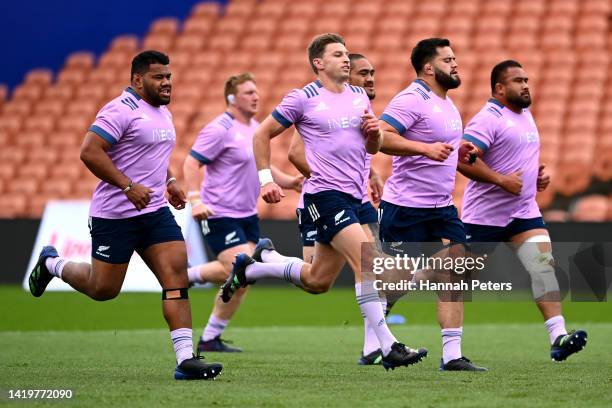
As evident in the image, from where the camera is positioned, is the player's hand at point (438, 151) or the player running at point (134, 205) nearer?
the player running at point (134, 205)

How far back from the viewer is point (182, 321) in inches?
300

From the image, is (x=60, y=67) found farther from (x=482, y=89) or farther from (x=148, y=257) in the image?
(x=148, y=257)

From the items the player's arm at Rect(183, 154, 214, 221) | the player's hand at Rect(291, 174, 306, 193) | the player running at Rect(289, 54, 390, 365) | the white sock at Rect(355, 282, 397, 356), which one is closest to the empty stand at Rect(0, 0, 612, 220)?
the player's arm at Rect(183, 154, 214, 221)

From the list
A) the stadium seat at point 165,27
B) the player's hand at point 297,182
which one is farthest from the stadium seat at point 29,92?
the player's hand at point 297,182

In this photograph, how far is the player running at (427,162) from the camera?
333 inches

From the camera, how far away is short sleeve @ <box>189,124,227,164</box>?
1084 centimetres

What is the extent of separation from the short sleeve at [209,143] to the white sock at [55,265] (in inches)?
91.8

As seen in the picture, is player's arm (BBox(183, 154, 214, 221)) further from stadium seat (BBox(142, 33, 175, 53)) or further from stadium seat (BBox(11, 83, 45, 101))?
stadium seat (BBox(11, 83, 45, 101))

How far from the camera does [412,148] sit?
318 inches

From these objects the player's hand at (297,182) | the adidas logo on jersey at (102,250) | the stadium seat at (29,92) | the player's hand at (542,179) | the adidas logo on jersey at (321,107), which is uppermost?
the stadium seat at (29,92)

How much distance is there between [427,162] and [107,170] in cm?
245

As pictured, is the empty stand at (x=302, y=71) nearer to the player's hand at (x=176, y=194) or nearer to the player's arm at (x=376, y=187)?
the player's arm at (x=376, y=187)

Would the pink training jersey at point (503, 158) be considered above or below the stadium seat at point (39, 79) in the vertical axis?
below

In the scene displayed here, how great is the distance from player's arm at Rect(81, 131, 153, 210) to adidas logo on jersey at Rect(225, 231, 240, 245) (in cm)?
331
